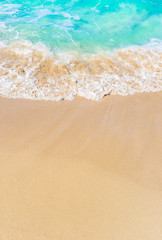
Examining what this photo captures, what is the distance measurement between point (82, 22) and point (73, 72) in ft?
21.9

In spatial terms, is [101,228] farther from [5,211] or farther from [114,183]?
[5,211]

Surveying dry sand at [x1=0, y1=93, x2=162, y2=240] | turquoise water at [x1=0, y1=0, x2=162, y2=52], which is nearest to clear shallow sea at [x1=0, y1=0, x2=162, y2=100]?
turquoise water at [x1=0, y1=0, x2=162, y2=52]

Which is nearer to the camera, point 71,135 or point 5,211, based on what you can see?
point 5,211

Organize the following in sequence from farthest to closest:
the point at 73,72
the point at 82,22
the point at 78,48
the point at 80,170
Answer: the point at 82,22, the point at 78,48, the point at 73,72, the point at 80,170

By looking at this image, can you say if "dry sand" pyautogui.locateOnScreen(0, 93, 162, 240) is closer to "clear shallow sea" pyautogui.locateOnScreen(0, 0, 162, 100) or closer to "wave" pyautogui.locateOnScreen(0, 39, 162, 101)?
"wave" pyautogui.locateOnScreen(0, 39, 162, 101)

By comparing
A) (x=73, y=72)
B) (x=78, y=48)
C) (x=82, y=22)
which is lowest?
(x=73, y=72)

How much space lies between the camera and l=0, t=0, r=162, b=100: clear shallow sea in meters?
6.38

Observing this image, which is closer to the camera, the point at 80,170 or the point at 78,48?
the point at 80,170

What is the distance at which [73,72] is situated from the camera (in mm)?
7066

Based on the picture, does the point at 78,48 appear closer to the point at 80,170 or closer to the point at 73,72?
the point at 73,72

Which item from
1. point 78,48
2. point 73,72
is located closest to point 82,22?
point 78,48

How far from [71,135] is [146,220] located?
2531mm

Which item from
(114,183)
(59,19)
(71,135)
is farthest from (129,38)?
(114,183)

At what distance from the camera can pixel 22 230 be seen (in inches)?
115
